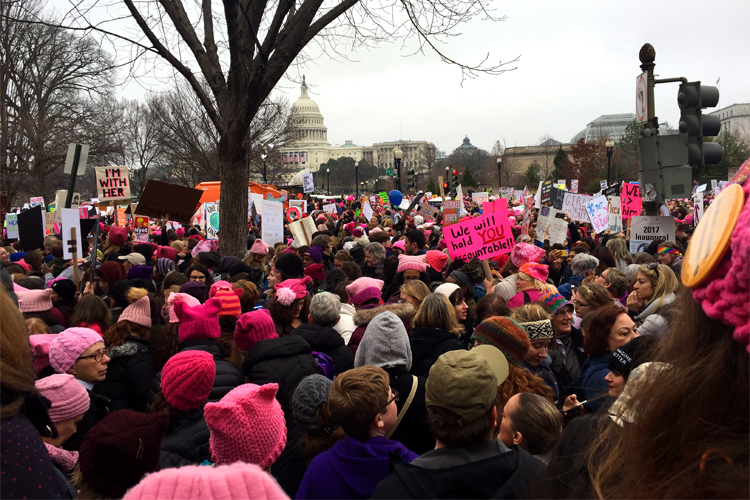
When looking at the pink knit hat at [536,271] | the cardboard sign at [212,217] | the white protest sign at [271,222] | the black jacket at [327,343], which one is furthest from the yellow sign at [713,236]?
the cardboard sign at [212,217]

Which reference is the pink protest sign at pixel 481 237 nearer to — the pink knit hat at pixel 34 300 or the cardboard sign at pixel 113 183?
the pink knit hat at pixel 34 300

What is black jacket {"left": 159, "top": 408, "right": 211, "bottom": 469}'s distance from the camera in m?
2.89

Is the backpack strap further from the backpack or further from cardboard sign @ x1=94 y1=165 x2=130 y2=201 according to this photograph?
cardboard sign @ x1=94 y1=165 x2=130 y2=201

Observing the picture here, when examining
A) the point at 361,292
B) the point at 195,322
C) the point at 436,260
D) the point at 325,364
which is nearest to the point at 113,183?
the point at 436,260

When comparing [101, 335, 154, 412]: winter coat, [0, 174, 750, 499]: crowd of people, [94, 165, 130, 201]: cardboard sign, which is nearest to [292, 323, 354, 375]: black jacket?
[0, 174, 750, 499]: crowd of people

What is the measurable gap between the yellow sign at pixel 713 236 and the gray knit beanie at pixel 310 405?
7.18 ft

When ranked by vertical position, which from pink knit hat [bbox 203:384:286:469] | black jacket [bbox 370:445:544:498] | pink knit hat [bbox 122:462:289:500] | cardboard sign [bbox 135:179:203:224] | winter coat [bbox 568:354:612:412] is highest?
cardboard sign [bbox 135:179:203:224]

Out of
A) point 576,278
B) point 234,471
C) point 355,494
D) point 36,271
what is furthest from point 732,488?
point 36,271

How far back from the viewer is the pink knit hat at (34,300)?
16.3ft

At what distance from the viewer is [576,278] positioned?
23.4ft

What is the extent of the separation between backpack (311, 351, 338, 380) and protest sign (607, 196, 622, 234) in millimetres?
10914

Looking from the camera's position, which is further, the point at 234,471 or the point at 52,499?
the point at 52,499

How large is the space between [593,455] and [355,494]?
1.48 meters

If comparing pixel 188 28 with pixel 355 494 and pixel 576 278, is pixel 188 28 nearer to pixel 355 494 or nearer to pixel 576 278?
pixel 576 278
